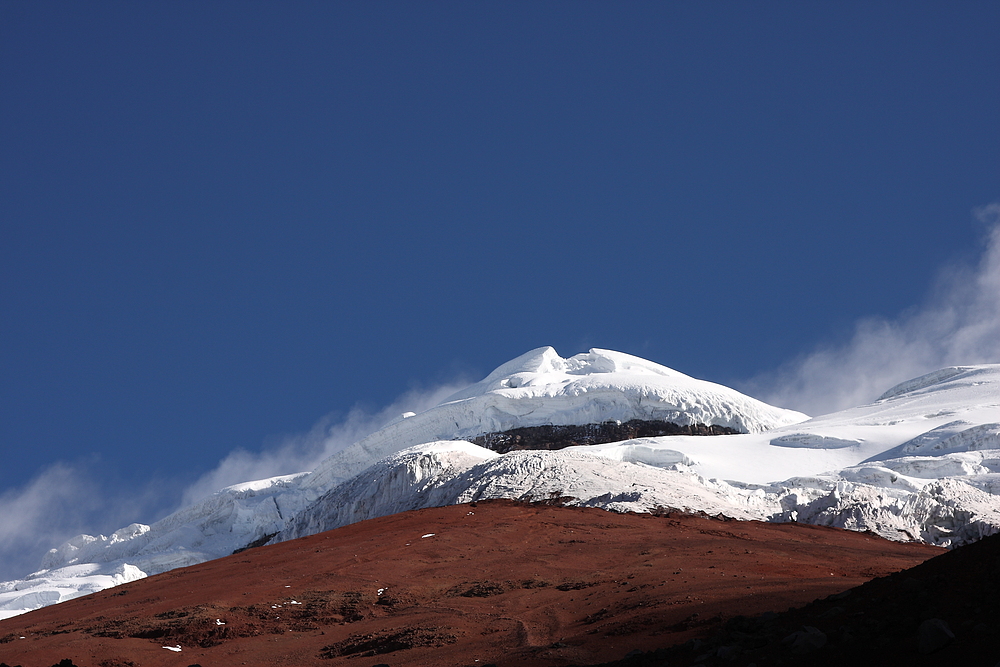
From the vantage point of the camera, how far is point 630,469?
76.9 feet

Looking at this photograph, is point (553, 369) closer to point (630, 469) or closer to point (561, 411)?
point (561, 411)

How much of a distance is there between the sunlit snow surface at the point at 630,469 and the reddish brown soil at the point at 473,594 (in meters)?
2.14

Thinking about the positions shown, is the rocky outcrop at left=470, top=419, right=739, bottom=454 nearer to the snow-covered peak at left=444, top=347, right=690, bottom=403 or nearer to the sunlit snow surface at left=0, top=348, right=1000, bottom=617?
the sunlit snow surface at left=0, top=348, right=1000, bottom=617

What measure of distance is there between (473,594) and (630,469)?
11.0 meters

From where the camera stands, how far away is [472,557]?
1592 centimetres

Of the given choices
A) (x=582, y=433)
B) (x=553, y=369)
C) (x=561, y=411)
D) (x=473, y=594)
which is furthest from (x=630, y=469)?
(x=553, y=369)

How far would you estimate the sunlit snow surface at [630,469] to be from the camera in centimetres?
2002

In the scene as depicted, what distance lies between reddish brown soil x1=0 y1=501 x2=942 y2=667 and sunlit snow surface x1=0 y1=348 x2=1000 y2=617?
84.1 inches

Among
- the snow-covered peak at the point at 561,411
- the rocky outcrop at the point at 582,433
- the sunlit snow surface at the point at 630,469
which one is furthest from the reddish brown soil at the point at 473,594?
the snow-covered peak at the point at 561,411

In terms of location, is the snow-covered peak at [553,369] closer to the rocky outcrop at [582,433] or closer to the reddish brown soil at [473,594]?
the rocky outcrop at [582,433]

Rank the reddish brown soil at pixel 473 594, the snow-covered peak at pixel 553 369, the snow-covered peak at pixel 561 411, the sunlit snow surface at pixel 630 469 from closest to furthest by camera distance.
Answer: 1. the reddish brown soil at pixel 473 594
2. the sunlit snow surface at pixel 630 469
3. the snow-covered peak at pixel 561 411
4. the snow-covered peak at pixel 553 369

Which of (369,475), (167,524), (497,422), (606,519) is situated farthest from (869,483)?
(167,524)

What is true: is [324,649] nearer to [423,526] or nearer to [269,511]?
[423,526]

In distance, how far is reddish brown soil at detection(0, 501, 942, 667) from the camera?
9.88 metres
